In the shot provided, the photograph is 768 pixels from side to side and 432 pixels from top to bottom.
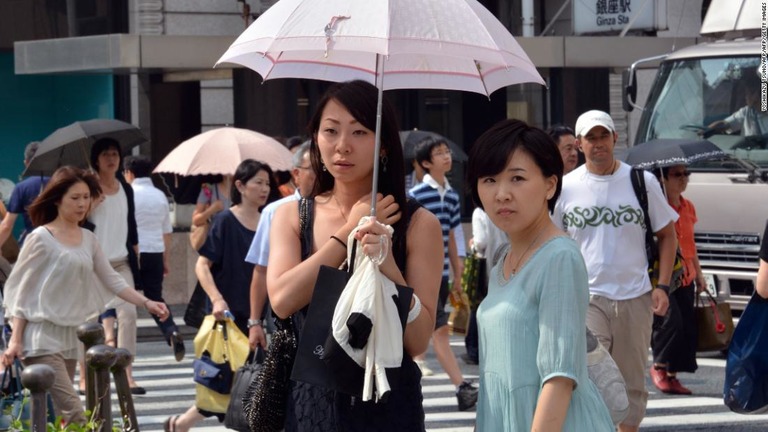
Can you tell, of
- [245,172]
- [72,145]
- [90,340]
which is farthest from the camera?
[72,145]

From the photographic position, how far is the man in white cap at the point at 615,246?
26.2 ft

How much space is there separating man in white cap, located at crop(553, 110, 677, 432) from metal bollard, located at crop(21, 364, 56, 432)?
3524 millimetres

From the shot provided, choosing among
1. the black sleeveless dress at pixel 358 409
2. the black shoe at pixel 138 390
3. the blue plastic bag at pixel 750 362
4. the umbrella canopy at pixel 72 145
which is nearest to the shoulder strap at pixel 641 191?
the blue plastic bag at pixel 750 362

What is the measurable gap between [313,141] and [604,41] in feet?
53.6

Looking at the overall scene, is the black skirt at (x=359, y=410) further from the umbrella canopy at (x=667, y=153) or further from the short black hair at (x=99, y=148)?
the short black hair at (x=99, y=148)

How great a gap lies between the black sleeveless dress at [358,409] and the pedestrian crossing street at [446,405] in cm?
558

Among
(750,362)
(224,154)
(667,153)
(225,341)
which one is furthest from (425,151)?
(750,362)

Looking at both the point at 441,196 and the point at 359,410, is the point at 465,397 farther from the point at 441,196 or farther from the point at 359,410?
the point at 359,410

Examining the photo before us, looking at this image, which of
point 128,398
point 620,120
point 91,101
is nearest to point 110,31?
point 91,101

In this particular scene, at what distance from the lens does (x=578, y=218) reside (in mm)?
8047

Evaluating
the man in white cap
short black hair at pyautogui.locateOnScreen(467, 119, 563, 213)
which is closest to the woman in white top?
the man in white cap

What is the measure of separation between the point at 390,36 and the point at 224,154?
384 inches

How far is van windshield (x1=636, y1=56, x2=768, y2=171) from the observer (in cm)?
1340

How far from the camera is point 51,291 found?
27.1 feet
